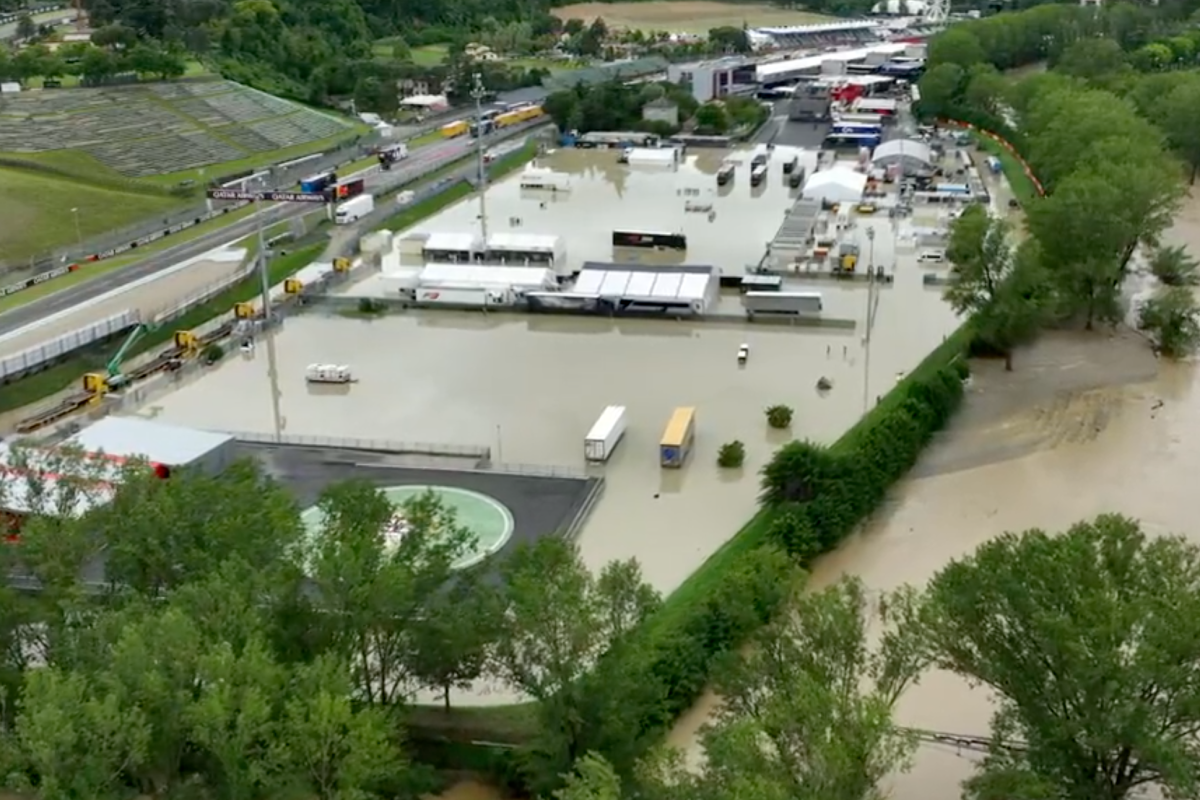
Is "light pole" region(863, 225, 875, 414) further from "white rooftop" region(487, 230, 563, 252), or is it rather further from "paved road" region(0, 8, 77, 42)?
"paved road" region(0, 8, 77, 42)

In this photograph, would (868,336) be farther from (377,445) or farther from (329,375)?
(329,375)

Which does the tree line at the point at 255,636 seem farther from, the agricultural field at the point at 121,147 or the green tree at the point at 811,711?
the agricultural field at the point at 121,147

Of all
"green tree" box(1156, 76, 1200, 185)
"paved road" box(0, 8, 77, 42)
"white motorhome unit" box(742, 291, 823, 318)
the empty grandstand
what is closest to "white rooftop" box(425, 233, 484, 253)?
"white motorhome unit" box(742, 291, 823, 318)

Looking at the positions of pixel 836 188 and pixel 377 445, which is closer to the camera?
pixel 377 445

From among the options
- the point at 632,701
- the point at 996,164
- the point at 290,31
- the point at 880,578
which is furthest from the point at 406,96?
the point at 632,701

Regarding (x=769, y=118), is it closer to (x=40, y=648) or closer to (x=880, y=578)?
(x=880, y=578)

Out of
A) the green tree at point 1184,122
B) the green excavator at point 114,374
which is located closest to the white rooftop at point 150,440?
the green excavator at point 114,374

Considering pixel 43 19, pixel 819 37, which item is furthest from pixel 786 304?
pixel 819 37
